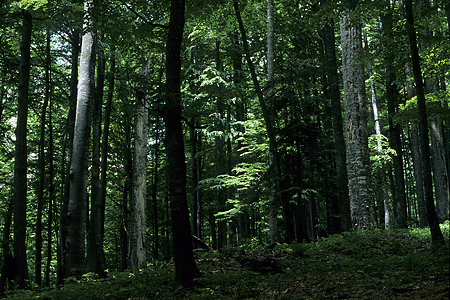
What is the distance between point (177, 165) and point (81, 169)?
3870 mm

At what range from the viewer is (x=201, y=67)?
17.1m

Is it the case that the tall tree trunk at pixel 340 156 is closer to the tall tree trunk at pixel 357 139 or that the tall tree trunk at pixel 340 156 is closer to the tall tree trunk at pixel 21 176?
the tall tree trunk at pixel 357 139

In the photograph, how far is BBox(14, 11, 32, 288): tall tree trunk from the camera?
8.07 m

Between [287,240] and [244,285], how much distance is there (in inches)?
201

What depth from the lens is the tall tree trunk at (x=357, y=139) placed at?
10312 millimetres

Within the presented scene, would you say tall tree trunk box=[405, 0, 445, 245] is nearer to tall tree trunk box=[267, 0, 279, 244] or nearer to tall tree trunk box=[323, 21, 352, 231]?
tall tree trunk box=[323, 21, 352, 231]

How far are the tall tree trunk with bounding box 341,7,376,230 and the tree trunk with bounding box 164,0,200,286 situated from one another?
6287 millimetres

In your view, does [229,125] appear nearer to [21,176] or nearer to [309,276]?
[21,176]

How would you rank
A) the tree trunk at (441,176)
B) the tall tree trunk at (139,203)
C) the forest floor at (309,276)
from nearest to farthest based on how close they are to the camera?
1. the forest floor at (309,276)
2. the tall tree trunk at (139,203)
3. the tree trunk at (441,176)

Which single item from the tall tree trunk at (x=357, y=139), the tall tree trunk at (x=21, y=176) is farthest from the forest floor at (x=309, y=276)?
the tall tree trunk at (x=21, y=176)

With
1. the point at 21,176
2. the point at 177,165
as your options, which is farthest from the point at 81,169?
→ the point at 177,165

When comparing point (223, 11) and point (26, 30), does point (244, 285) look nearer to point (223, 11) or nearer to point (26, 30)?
point (26, 30)

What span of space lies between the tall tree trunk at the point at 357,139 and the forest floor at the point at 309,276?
99 centimetres

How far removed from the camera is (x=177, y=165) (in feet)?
20.2
